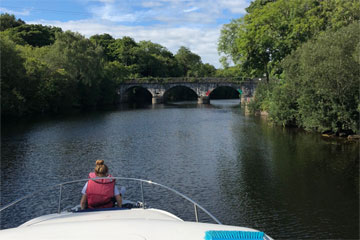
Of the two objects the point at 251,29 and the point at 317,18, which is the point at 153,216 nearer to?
the point at 317,18

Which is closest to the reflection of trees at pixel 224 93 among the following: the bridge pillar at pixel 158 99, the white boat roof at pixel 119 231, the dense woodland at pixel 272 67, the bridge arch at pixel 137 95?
the bridge arch at pixel 137 95

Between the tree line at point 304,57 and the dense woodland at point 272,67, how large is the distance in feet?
0.22

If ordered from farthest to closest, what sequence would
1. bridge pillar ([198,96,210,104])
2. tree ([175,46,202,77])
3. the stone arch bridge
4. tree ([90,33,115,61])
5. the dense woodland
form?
tree ([175,46,202,77]) < tree ([90,33,115,61]) < bridge pillar ([198,96,210,104]) < the stone arch bridge < the dense woodland

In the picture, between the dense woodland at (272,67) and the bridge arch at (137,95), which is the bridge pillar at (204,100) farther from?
the dense woodland at (272,67)

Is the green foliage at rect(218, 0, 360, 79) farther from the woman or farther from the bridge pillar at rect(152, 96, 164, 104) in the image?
the bridge pillar at rect(152, 96, 164, 104)

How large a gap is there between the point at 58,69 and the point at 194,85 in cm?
3259

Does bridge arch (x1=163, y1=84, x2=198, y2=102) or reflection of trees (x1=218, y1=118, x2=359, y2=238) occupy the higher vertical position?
bridge arch (x1=163, y1=84, x2=198, y2=102)

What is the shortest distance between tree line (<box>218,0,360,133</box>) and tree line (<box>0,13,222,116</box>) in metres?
23.1

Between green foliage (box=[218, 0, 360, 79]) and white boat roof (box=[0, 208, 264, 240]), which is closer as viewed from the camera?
white boat roof (box=[0, 208, 264, 240])

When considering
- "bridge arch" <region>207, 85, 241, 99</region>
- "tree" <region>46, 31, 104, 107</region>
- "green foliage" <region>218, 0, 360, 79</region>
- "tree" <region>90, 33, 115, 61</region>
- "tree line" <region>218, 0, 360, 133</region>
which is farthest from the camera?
"bridge arch" <region>207, 85, 241, 99</region>

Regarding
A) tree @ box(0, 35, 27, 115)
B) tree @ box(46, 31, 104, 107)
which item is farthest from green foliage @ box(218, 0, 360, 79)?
tree @ box(0, 35, 27, 115)

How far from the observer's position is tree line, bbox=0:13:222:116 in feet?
149

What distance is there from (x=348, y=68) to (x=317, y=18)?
45.6 feet

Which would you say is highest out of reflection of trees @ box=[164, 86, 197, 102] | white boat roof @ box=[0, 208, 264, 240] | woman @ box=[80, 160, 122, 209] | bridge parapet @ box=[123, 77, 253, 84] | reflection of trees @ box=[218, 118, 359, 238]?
bridge parapet @ box=[123, 77, 253, 84]
